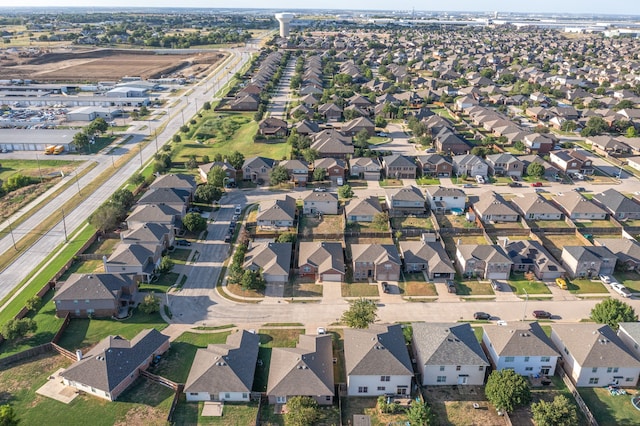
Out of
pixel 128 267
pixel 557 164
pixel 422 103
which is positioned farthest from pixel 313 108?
pixel 128 267

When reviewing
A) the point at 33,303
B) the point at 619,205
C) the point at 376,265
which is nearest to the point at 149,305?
the point at 33,303

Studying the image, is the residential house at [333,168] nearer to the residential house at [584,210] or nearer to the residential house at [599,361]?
the residential house at [584,210]

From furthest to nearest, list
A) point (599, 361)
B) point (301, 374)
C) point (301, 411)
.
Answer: point (599, 361) → point (301, 374) → point (301, 411)

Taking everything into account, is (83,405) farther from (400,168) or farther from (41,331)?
(400,168)

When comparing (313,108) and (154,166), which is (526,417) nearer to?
(154,166)

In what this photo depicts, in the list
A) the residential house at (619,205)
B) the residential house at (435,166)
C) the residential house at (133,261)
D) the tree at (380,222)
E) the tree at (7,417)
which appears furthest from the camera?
the residential house at (435,166)

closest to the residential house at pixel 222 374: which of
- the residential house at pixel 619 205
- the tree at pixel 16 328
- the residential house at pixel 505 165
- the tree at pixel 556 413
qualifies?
the tree at pixel 16 328
